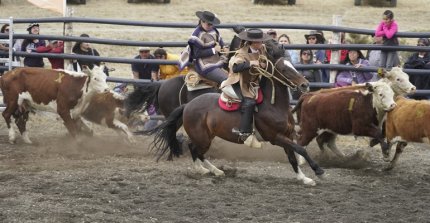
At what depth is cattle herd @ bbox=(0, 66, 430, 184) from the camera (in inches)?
424

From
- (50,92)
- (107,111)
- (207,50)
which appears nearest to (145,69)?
(107,111)

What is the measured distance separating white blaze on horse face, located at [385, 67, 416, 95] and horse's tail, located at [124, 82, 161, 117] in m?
3.20

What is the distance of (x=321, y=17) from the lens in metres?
28.4

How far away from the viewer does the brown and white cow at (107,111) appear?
12766 mm

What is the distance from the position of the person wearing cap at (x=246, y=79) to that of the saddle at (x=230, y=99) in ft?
0.19

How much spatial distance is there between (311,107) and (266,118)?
165cm

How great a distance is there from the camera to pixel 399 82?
37.7ft

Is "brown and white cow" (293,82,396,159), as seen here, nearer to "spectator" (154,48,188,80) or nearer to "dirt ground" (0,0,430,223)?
"dirt ground" (0,0,430,223)

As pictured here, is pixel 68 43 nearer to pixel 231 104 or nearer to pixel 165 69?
pixel 165 69

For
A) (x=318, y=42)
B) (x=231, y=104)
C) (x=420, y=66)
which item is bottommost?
(x=231, y=104)

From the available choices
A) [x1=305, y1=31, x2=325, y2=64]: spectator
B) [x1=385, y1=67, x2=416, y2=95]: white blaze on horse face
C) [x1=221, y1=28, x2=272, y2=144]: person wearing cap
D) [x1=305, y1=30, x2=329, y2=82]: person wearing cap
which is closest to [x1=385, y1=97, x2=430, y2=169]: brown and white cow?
[x1=385, y1=67, x2=416, y2=95]: white blaze on horse face

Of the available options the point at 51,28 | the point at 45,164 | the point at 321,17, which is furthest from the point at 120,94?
the point at 321,17

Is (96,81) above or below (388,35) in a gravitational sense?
below

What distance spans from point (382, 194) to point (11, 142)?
5.97 metres
